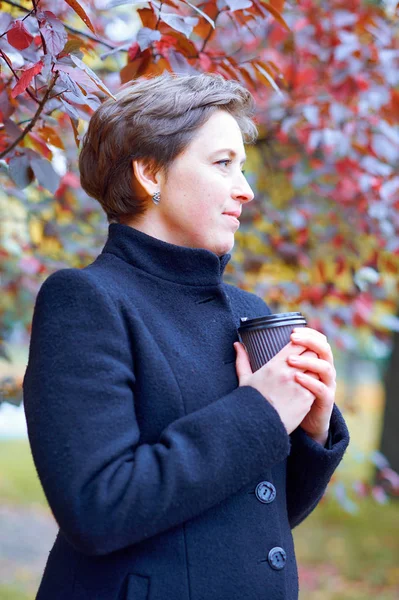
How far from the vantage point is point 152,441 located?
1426mm

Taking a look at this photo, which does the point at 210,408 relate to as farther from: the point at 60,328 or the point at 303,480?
the point at 303,480

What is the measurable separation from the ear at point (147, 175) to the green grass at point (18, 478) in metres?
5.81

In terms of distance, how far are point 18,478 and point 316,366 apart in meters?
8.55

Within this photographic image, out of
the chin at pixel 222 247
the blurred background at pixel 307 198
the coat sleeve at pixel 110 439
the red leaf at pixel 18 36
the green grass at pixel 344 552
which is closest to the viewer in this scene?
the coat sleeve at pixel 110 439

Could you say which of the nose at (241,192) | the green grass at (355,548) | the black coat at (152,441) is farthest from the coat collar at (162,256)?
the green grass at (355,548)

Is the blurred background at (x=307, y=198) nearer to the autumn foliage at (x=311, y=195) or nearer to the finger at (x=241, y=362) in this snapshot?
the autumn foliage at (x=311, y=195)

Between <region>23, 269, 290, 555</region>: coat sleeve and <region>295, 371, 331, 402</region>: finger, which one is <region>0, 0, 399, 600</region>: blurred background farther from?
<region>295, 371, 331, 402</region>: finger

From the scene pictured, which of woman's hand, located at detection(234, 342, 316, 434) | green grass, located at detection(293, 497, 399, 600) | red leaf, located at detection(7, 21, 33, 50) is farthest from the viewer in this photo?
green grass, located at detection(293, 497, 399, 600)

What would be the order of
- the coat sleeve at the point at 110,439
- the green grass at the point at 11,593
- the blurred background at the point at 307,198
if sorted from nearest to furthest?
the coat sleeve at the point at 110,439
the blurred background at the point at 307,198
the green grass at the point at 11,593

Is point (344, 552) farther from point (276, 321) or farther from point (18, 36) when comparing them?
point (18, 36)

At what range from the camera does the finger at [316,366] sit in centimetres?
140

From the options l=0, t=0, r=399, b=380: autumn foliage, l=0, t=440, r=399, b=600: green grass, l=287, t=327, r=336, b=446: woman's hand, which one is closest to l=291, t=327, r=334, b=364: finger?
l=287, t=327, r=336, b=446: woman's hand

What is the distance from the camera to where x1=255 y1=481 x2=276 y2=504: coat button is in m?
1.50

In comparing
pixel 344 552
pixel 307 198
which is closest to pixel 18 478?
pixel 344 552
